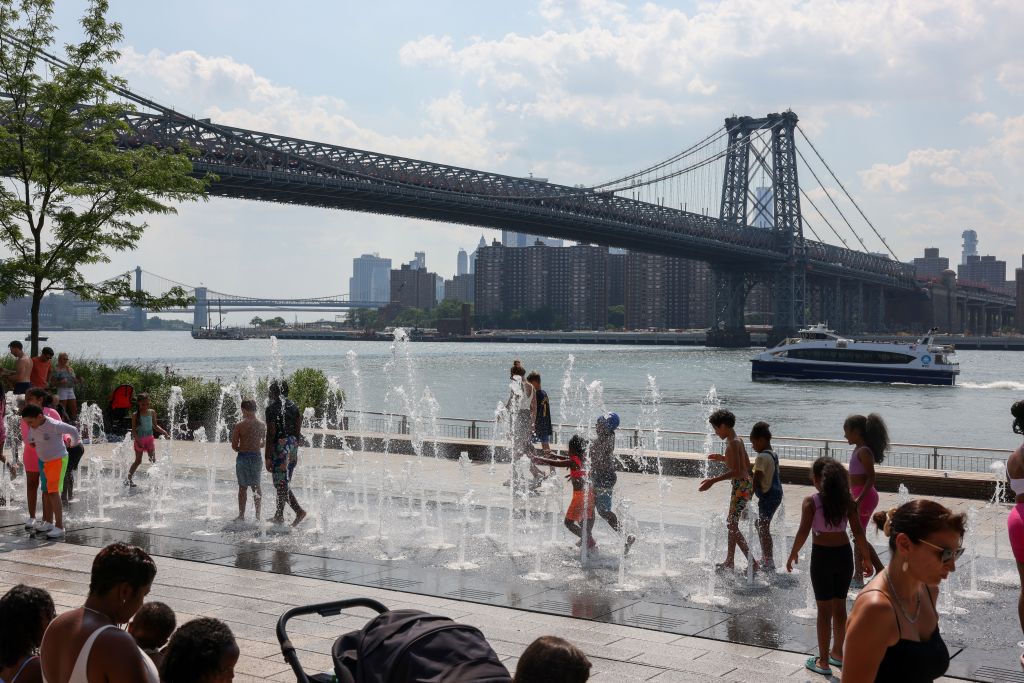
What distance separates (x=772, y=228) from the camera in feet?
321

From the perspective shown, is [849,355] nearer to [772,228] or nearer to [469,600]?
[772,228]

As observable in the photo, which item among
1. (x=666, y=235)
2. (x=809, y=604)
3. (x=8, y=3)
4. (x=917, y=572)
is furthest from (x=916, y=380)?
(x=917, y=572)

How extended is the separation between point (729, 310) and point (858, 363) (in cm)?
3725

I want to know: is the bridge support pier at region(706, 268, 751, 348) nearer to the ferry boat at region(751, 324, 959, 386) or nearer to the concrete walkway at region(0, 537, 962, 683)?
the ferry boat at region(751, 324, 959, 386)

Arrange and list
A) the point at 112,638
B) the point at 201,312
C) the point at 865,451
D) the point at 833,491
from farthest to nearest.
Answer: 1. the point at 201,312
2. the point at 865,451
3. the point at 833,491
4. the point at 112,638

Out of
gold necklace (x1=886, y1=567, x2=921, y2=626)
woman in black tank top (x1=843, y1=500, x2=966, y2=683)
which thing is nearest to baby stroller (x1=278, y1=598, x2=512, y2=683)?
woman in black tank top (x1=843, y1=500, x2=966, y2=683)

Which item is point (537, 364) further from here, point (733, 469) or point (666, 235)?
point (733, 469)

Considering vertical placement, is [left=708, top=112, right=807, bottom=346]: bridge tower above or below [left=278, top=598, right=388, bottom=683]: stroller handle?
above

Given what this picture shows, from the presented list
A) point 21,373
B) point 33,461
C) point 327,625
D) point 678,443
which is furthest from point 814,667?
point 678,443

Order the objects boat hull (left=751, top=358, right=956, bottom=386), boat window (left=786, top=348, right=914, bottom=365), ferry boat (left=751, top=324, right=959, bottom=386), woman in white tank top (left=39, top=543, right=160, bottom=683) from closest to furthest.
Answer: woman in white tank top (left=39, top=543, right=160, bottom=683)
ferry boat (left=751, top=324, right=959, bottom=386)
boat hull (left=751, top=358, right=956, bottom=386)
boat window (left=786, top=348, right=914, bottom=365)

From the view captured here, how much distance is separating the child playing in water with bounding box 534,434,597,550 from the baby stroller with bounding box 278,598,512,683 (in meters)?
5.74

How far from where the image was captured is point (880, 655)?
3.25 m

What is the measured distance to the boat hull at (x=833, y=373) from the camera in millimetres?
63500

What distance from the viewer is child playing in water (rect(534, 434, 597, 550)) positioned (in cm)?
952
